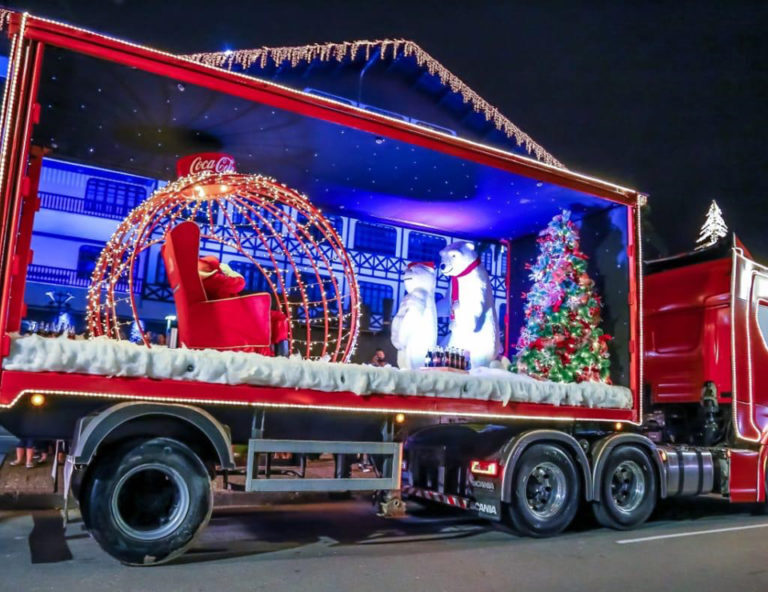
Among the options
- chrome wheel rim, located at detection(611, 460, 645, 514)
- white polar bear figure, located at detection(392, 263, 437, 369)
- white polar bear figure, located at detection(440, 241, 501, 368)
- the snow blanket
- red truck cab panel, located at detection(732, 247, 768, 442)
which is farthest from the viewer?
white polar bear figure, located at detection(440, 241, 501, 368)

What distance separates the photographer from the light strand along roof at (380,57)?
16.3m

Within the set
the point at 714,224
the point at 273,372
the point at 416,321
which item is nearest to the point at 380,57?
the point at 714,224

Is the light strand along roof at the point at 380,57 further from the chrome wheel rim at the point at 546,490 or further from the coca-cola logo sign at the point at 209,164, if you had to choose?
the chrome wheel rim at the point at 546,490

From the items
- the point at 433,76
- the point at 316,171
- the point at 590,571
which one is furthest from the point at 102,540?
the point at 433,76

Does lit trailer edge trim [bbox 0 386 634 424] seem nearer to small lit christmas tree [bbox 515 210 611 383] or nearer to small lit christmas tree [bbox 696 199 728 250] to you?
small lit christmas tree [bbox 515 210 611 383]

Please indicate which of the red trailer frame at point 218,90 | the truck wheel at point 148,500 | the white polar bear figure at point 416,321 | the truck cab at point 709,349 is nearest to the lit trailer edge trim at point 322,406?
the red trailer frame at point 218,90

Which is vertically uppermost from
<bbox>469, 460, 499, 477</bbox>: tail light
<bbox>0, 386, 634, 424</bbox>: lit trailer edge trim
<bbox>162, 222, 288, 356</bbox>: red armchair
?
<bbox>162, 222, 288, 356</bbox>: red armchair

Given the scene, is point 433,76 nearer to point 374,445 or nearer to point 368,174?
point 368,174

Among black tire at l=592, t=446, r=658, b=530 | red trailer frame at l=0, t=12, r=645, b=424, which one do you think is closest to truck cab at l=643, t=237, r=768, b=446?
red trailer frame at l=0, t=12, r=645, b=424

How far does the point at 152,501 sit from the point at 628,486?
18.0 feet

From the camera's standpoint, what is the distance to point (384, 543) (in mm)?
6723

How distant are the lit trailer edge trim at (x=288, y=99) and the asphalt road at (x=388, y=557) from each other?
4135 millimetres

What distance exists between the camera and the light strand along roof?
16266 mm

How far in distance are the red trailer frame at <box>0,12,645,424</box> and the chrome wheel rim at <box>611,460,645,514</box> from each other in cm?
60
